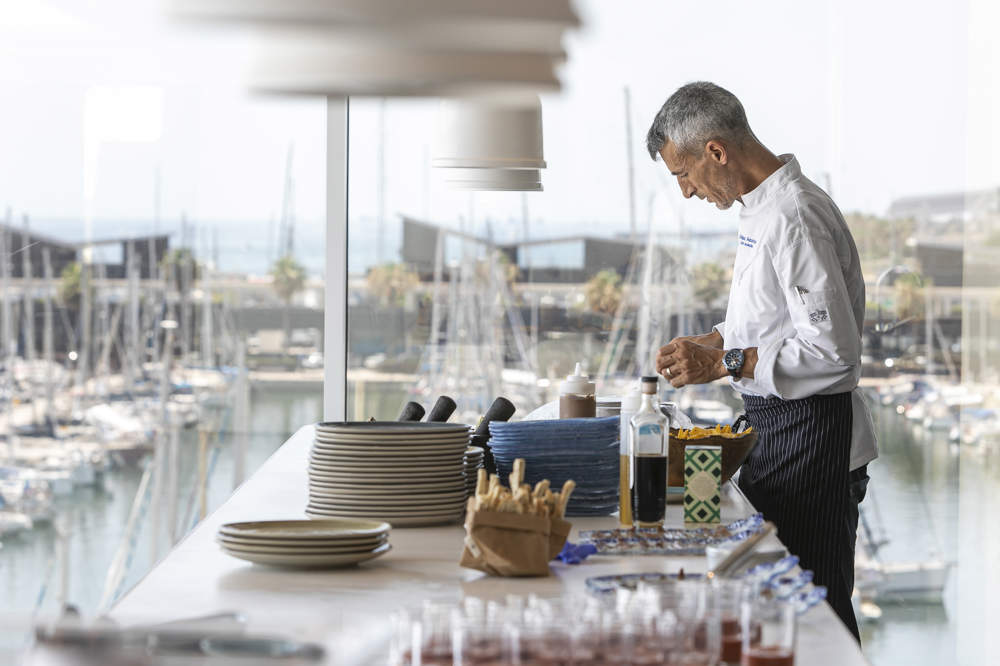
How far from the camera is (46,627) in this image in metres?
0.94

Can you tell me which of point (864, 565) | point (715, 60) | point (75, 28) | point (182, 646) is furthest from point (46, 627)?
point (864, 565)

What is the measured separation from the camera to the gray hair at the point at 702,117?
2678mm

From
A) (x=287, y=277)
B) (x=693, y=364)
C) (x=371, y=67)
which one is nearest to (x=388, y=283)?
(x=287, y=277)

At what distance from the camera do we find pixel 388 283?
16.1 ft

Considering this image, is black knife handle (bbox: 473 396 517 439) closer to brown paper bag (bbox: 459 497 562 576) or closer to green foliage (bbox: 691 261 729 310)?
brown paper bag (bbox: 459 497 562 576)

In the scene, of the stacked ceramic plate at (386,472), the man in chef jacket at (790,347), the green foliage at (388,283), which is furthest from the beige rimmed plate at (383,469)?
the green foliage at (388,283)

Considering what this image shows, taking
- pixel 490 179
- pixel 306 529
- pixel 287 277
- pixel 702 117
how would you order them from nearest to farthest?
pixel 306 529, pixel 490 179, pixel 702 117, pixel 287 277

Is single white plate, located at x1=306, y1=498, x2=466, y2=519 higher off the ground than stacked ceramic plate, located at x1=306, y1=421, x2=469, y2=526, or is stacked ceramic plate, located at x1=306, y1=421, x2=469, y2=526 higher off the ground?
stacked ceramic plate, located at x1=306, y1=421, x2=469, y2=526

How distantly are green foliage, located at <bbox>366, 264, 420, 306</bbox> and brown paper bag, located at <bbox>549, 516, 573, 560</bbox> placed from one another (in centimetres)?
326

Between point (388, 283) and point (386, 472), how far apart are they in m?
2.99

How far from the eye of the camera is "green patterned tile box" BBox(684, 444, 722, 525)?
6.54 feet

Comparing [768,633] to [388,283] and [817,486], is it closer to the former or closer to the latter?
[817,486]

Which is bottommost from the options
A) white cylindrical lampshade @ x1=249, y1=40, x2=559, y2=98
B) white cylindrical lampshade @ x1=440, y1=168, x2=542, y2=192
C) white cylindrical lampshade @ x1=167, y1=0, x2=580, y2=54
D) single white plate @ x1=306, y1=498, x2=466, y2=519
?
single white plate @ x1=306, y1=498, x2=466, y2=519

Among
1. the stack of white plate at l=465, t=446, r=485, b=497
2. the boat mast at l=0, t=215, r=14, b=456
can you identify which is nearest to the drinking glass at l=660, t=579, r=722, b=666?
the stack of white plate at l=465, t=446, r=485, b=497
